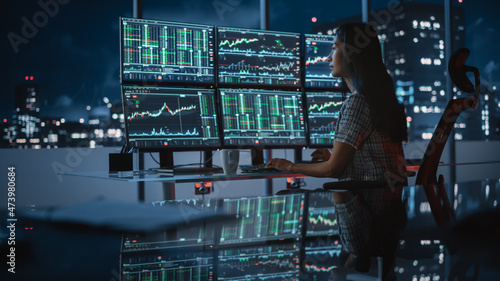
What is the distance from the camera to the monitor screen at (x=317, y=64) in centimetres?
326

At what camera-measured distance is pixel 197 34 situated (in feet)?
9.53

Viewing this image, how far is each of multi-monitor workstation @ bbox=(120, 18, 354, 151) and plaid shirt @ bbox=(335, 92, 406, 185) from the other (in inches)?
38.2

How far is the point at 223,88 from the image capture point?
293 cm

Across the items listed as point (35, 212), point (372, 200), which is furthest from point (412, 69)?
point (35, 212)

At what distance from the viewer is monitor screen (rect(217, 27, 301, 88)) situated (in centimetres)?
298

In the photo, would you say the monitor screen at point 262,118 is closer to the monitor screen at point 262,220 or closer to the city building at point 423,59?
the monitor screen at point 262,220

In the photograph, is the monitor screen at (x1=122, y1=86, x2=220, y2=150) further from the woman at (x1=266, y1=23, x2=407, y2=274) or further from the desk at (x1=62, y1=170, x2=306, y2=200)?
the woman at (x1=266, y1=23, x2=407, y2=274)

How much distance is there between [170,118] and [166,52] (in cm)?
41

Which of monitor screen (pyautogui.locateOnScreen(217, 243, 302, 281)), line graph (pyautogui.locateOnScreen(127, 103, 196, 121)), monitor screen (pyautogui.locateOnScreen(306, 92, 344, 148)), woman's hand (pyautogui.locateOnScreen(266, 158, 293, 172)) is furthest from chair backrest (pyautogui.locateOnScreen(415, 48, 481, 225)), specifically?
monitor screen (pyautogui.locateOnScreen(217, 243, 302, 281))

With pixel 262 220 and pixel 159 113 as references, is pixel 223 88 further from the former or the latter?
pixel 262 220

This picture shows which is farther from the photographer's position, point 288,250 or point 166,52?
point 166,52

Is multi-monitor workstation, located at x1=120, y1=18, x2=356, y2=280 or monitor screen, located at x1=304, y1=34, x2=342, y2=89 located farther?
monitor screen, located at x1=304, y1=34, x2=342, y2=89

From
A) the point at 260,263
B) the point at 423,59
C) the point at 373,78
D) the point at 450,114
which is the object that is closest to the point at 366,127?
the point at 373,78

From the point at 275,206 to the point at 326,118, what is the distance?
2.42 metres
